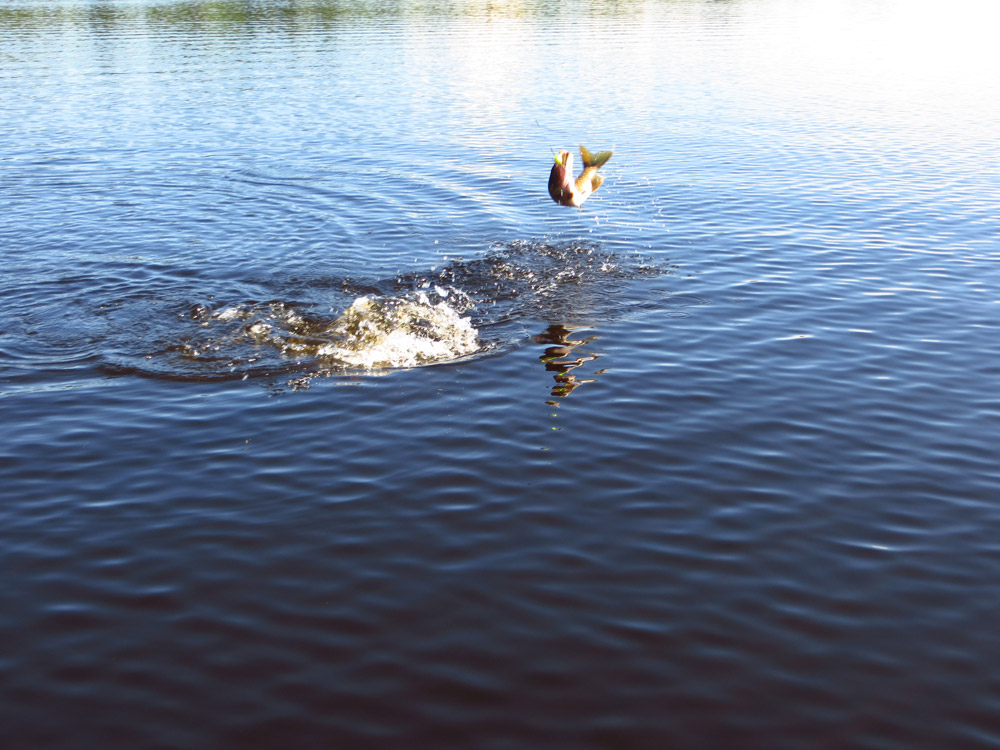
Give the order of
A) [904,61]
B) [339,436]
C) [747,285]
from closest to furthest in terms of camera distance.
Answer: [339,436]
[747,285]
[904,61]

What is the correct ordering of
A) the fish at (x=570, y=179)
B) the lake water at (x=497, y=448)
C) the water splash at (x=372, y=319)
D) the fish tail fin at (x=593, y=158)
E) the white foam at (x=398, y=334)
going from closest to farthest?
the lake water at (x=497, y=448) → the fish tail fin at (x=593, y=158) → the fish at (x=570, y=179) → the water splash at (x=372, y=319) → the white foam at (x=398, y=334)

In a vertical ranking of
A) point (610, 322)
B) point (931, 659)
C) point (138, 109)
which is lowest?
point (931, 659)

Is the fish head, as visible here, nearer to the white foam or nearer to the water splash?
the water splash

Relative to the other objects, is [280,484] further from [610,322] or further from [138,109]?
[138,109]

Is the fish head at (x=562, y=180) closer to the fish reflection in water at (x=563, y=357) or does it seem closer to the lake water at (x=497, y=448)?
the fish reflection in water at (x=563, y=357)

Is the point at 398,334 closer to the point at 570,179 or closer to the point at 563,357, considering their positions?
the point at 563,357

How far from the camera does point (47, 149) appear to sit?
28.1 m

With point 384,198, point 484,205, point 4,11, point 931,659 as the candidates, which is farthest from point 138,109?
point 4,11

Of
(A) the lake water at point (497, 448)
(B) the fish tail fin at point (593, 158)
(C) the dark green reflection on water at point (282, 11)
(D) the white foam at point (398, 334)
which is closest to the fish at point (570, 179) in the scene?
(B) the fish tail fin at point (593, 158)

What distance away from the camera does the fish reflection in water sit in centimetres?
1332

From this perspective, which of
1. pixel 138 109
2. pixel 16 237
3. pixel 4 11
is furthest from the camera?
pixel 4 11

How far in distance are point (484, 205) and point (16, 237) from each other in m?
10.1

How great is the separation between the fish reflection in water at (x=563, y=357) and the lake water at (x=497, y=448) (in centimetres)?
7

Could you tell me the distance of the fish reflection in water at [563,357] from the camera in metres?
Answer: 13.3
